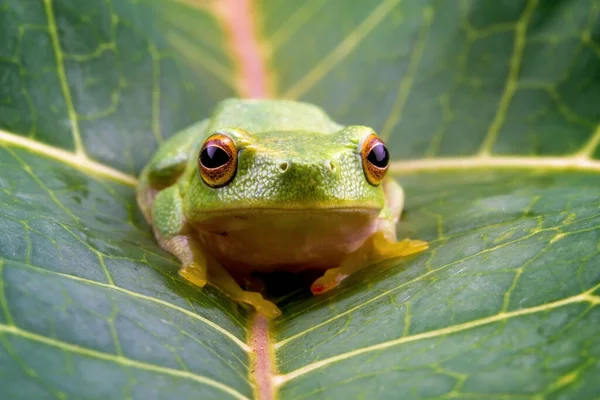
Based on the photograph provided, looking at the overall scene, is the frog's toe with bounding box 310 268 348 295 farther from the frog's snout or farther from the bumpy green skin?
the frog's snout

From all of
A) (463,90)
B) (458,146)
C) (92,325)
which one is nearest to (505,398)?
(92,325)

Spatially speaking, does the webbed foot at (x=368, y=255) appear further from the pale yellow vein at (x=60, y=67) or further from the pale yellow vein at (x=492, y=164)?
the pale yellow vein at (x=60, y=67)

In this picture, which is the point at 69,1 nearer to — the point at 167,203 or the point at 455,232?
the point at 167,203

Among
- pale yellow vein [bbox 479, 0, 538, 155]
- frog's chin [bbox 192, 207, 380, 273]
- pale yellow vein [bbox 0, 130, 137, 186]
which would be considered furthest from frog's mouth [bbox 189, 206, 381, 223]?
pale yellow vein [bbox 479, 0, 538, 155]

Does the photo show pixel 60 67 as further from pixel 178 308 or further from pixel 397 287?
pixel 397 287

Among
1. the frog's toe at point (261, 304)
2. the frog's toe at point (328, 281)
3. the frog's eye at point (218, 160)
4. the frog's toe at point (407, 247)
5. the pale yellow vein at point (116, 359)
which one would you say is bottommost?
the pale yellow vein at point (116, 359)

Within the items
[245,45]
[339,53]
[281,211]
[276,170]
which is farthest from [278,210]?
[245,45]

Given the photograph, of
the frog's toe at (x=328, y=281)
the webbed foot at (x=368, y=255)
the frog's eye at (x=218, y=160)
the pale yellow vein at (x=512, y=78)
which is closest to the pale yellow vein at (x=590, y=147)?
the pale yellow vein at (x=512, y=78)
